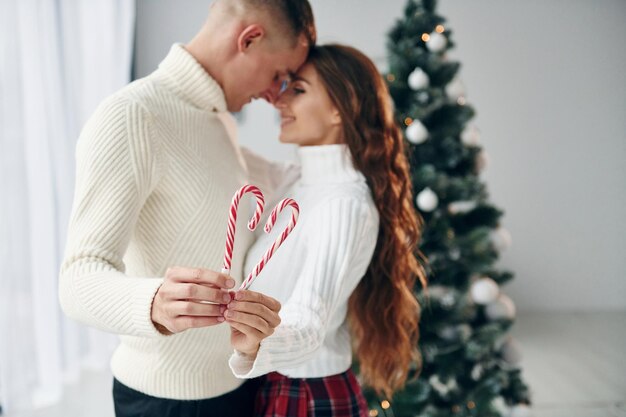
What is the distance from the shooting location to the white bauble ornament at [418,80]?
2201 mm

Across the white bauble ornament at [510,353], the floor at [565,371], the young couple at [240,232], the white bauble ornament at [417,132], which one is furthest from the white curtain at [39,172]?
the white bauble ornament at [510,353]

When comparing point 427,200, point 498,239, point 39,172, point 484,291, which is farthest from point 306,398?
point 39,172

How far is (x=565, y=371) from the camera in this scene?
354 centimetres

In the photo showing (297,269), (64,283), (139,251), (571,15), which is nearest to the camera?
(64,283)

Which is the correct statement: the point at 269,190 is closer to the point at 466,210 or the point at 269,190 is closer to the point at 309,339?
the point at 309,339

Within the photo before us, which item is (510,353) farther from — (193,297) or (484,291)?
(193,297)

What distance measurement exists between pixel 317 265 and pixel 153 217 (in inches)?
14.5

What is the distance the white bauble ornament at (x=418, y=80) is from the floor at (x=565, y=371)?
6.56 feet

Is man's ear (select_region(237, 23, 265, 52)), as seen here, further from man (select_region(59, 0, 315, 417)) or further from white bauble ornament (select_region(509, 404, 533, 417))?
white bauble ornament (select_region(509, 404, 533, 417))

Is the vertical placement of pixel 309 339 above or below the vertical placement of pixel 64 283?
below

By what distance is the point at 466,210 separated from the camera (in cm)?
231

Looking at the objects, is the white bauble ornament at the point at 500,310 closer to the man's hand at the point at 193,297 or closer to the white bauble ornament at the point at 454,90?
the white bauble ornament at the point at 454,90

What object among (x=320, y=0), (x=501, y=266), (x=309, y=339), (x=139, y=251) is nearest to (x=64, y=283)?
(x=139, y=251)

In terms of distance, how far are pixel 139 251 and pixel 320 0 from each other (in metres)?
3.54
